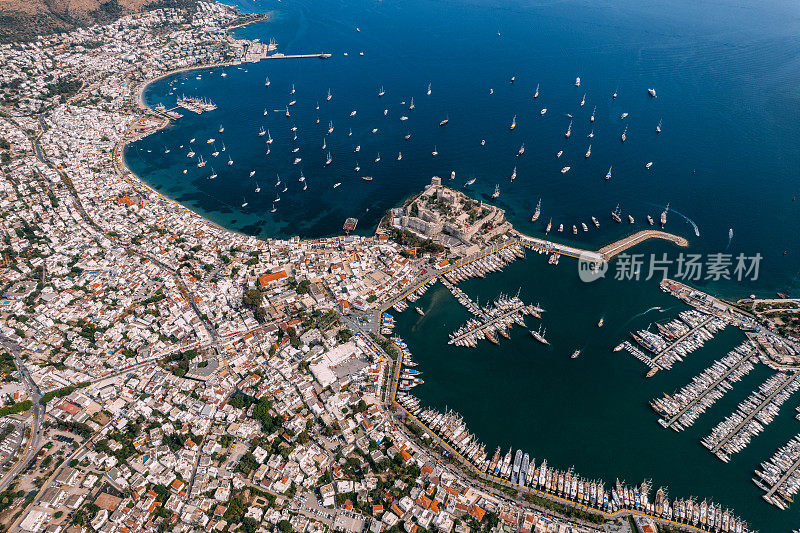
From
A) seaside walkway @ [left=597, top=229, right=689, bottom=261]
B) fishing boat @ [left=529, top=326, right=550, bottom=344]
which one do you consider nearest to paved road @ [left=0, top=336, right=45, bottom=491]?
fishing boat @ [left=529, top=326, right=550, bottom=344]

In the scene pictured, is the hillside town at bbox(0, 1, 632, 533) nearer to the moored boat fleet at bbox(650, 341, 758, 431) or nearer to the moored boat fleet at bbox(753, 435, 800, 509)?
the moored boat fleet at bbox(650, 341, 758, 431)

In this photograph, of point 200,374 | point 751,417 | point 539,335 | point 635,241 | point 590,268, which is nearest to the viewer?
point 751,417

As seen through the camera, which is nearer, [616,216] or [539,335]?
[539,335]

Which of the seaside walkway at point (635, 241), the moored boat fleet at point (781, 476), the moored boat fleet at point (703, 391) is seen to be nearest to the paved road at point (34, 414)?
the moored boat fleet at point (703, 391)

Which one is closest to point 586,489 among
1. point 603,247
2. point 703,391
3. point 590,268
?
point 703,391

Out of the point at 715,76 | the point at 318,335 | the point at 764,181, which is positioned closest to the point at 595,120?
the point at 764,181

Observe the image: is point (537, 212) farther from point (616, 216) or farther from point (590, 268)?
point (590, 268)
